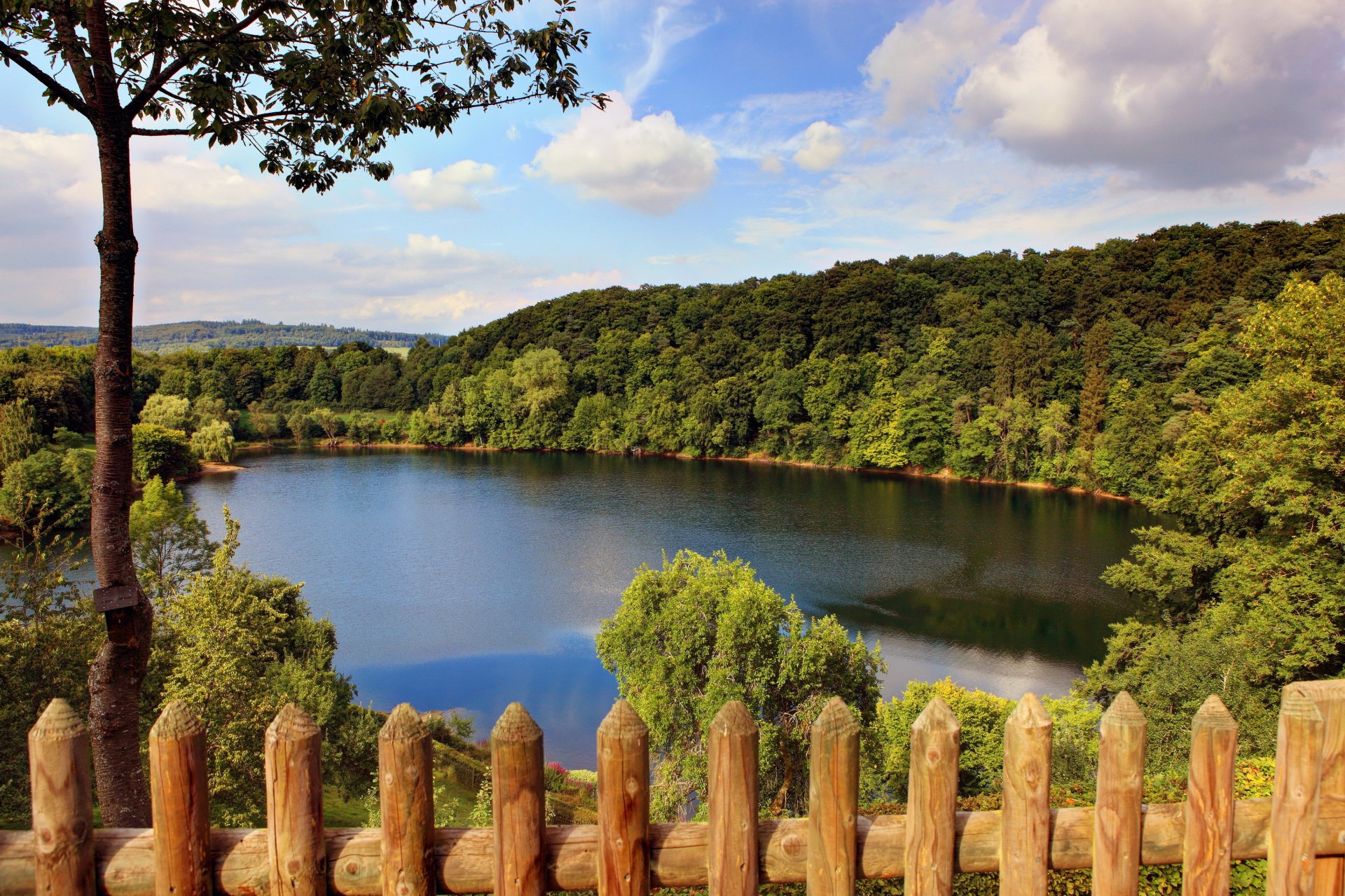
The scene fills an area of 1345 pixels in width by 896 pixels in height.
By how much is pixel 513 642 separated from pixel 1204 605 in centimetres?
1716

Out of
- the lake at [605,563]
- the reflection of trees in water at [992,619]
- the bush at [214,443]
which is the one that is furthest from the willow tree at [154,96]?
the bush at [214,443]

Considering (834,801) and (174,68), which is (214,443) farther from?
(834,801)

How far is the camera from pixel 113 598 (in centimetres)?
369

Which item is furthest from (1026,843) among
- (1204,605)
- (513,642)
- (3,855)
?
(513,642)

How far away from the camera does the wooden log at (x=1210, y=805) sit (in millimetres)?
1946

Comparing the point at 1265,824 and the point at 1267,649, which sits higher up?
the point at 1265,824

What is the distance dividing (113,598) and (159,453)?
51.5 metres

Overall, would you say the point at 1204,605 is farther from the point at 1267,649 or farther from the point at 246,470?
the point at 246,470

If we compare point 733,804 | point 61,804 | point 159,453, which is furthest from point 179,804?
point 159,453

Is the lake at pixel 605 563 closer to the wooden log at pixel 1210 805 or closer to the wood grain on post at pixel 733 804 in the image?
the wood grain on post at pixel 733 804

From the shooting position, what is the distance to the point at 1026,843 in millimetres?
1955

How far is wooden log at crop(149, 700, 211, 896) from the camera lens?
1.80m

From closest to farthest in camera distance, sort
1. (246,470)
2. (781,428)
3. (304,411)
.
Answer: (246,470) → (781,428) → (304,411)

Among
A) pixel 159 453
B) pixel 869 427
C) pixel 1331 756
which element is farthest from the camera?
pixel 869 427
